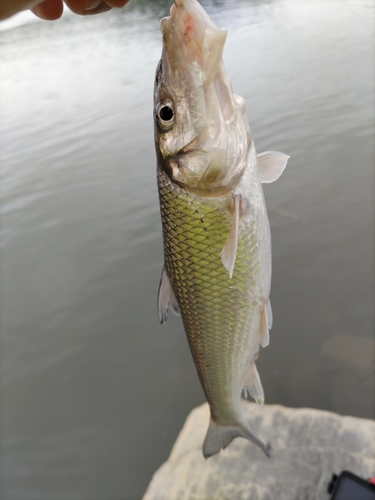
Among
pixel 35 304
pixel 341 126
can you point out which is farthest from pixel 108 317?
pixel 341 126

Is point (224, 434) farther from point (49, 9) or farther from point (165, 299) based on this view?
point (49, 9)

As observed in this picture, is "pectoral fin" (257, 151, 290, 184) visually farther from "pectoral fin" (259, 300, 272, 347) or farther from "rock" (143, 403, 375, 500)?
"rock" (143, 403, 375, 500)

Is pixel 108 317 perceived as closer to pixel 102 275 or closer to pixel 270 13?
pixel 102 275

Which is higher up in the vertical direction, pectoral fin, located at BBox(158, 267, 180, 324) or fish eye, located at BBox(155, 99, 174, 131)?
fish eye, located at BBox(155, 99, 174, 131)

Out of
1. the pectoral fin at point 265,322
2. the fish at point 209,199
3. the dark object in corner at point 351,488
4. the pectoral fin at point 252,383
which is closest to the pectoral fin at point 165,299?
the fish at point 209,199

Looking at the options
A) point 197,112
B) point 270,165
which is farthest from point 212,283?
point 197,112

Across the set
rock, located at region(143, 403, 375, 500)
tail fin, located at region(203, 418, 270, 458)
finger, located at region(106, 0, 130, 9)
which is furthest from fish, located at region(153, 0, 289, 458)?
rock, located at region(143, 403, 375, 500)
